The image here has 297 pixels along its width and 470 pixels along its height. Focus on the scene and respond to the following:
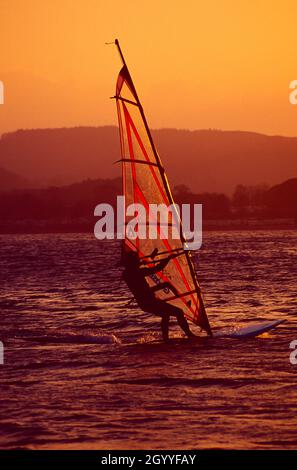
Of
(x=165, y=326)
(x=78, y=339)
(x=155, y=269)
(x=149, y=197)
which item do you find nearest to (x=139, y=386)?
(x=155, y=269)

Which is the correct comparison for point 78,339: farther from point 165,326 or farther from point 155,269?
point 155,269

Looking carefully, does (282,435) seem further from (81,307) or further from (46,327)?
(81,307)

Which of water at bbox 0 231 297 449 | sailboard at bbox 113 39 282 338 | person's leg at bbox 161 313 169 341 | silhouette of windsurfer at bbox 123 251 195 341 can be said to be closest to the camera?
water at bbox 0 231 297 449

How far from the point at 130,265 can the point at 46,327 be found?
4932 millimetres

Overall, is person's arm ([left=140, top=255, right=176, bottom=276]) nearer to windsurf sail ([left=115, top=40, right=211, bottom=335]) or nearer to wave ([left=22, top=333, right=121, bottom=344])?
windsurf sail ([left=115, top=40, right=211, bottom=335])

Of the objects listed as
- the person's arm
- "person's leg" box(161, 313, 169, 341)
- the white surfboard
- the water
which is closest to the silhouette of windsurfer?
the person's arm

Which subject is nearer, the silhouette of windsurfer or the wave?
the silhouette of windsurfer

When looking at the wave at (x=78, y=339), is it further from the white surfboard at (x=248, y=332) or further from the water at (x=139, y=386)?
the white surfboard at (x=248, y=332)

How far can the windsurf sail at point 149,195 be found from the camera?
50.3ft

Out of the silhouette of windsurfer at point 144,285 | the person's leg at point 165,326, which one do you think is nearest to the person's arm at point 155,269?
the silhouette of windsurfer at point 144,285

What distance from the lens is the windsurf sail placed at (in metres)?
15.3

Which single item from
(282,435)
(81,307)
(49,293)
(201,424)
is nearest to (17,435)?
(201,424)

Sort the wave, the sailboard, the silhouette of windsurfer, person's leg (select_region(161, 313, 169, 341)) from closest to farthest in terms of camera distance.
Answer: the silhouette of windsurfer
the sailboard
person's leg (select_region(161, 313, 169, 341))
the wave

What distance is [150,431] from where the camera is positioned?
9.75 meters
